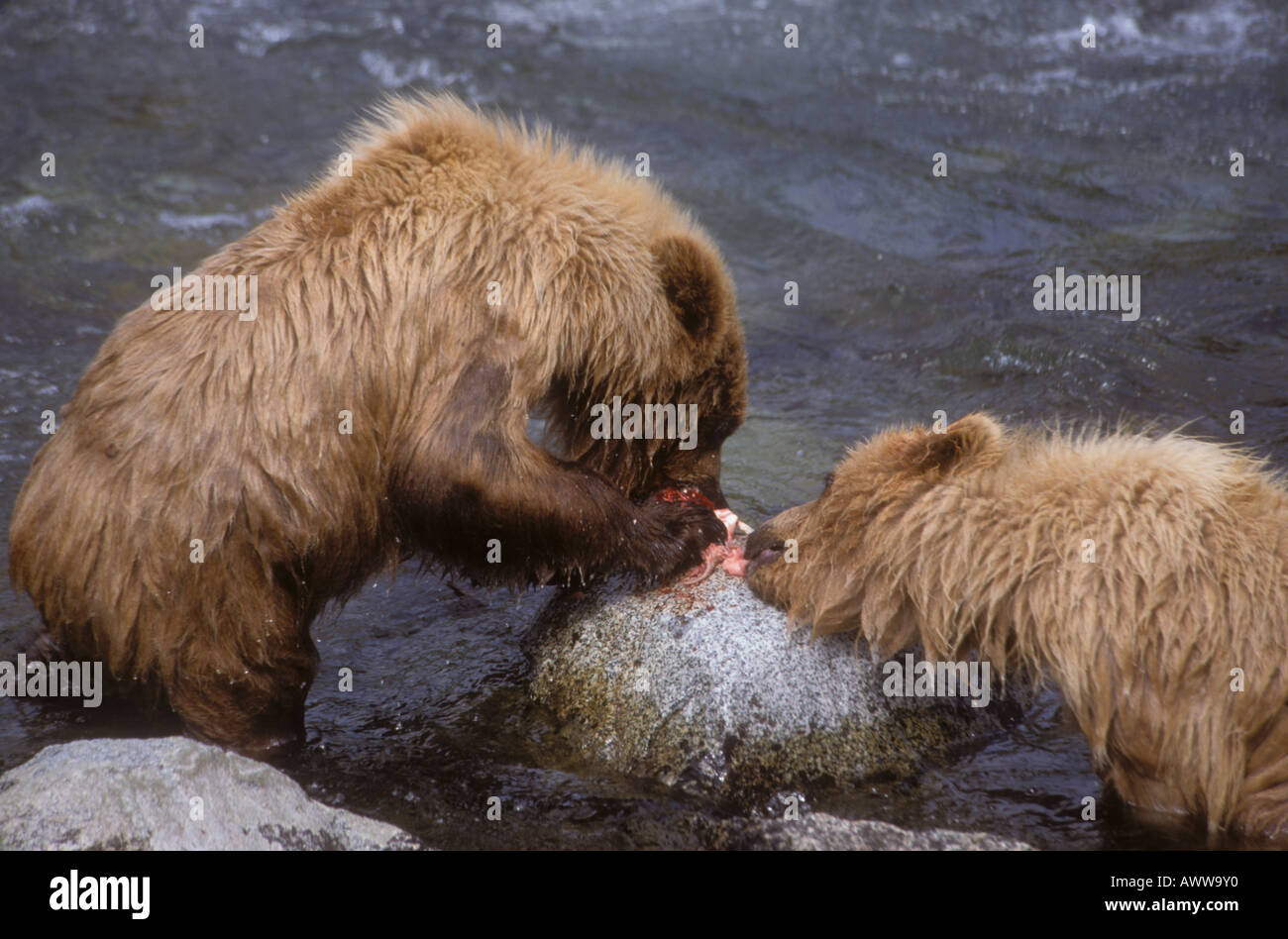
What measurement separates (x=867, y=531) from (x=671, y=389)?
39.4 inches

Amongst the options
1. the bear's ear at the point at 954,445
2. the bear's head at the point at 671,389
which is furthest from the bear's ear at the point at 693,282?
the bear's ear at the point at 954,445

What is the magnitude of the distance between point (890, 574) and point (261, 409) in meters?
2.19

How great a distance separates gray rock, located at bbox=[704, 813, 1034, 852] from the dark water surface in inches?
6.2

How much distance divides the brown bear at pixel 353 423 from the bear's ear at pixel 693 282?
1 centimetres

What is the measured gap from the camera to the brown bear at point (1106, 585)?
4160 mm

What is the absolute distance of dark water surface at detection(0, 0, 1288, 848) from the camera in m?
4.86

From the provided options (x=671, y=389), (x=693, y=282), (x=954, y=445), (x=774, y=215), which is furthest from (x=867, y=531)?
(x=774, y=215)

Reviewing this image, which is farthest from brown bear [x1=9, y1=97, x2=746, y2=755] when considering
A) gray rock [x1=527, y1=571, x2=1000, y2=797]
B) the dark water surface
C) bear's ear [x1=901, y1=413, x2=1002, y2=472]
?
bear's ear [x1=901, y1=413, x2=1002, y2=472]

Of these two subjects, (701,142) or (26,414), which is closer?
(26,414)

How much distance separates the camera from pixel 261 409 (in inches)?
177

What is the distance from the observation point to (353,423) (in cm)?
462

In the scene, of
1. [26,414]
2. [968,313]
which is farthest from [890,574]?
[26,414]
